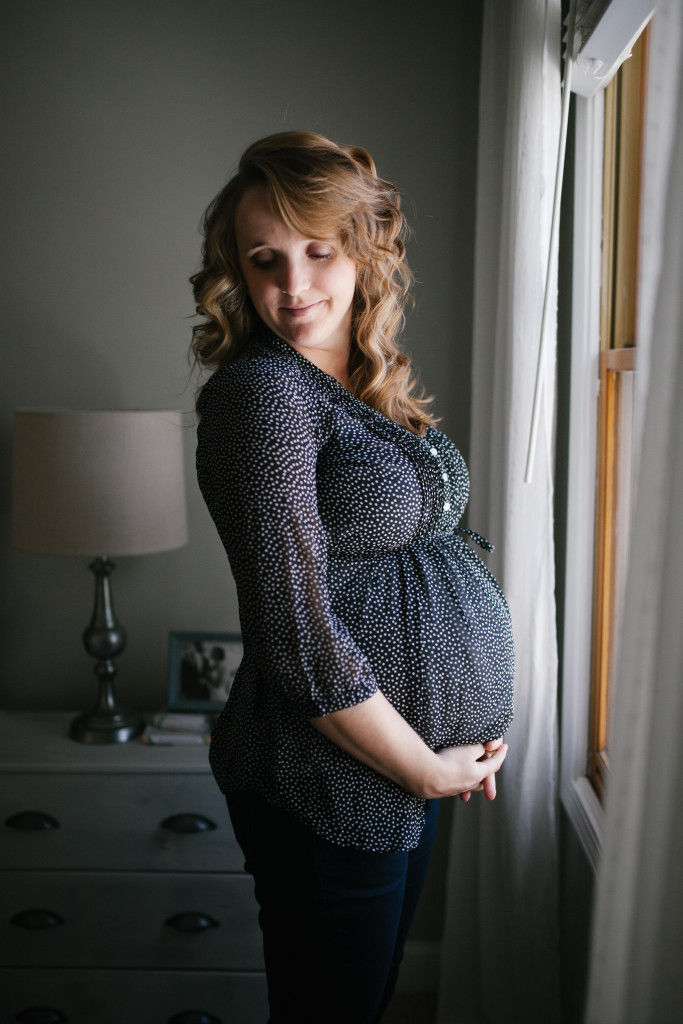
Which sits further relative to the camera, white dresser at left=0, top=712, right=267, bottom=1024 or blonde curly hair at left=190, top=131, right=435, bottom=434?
white dresser at left=0, top=712, right=267, bottom=1024

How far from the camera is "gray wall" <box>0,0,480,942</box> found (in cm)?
188

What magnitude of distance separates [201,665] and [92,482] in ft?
1.68

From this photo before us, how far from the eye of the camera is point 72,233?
77.1 inches

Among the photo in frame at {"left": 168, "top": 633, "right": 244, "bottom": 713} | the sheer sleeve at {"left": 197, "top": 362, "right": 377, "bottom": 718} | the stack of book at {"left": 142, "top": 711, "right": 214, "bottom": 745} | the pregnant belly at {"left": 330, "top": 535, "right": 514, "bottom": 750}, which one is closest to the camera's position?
the sheer sleeve at {"left": 197, "top": 362, "right": 377, "bottom": 718}

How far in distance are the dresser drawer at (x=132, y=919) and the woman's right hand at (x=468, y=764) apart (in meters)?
0.88

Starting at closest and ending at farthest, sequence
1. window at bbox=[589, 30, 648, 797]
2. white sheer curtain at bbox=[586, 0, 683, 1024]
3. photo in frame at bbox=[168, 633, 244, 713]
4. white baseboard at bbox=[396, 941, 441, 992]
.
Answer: white sheer curtain at bbox=[586, 0, 683, 1024], window at bbox=[589, 30, 648, 797], photo in frame at bbox=[168, 633, 244, 713], white baseboard at bbox=[396, 941, 441, 992]

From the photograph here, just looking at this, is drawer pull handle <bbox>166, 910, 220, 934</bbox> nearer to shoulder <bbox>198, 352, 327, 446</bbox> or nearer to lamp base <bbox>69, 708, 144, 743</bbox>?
lamp base <bbox>69, 708, 144, 743</bbox>

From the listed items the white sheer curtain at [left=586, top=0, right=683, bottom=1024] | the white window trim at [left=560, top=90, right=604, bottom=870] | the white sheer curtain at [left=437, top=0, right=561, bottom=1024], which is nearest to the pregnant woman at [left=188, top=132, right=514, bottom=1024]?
the white sheer curtain at [left=586, top=0, right=683, bottom=1024]

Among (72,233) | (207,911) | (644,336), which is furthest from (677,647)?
(72,233)

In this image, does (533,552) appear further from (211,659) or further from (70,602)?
(70,602)

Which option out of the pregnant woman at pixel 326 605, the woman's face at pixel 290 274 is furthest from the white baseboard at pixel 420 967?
the woman's face at pixel 290 274

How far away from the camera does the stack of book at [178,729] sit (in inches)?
71.0

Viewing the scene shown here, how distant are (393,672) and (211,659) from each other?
108 cm

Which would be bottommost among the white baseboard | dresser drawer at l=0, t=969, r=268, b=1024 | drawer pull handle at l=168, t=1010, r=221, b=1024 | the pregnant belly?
the white baseboard
